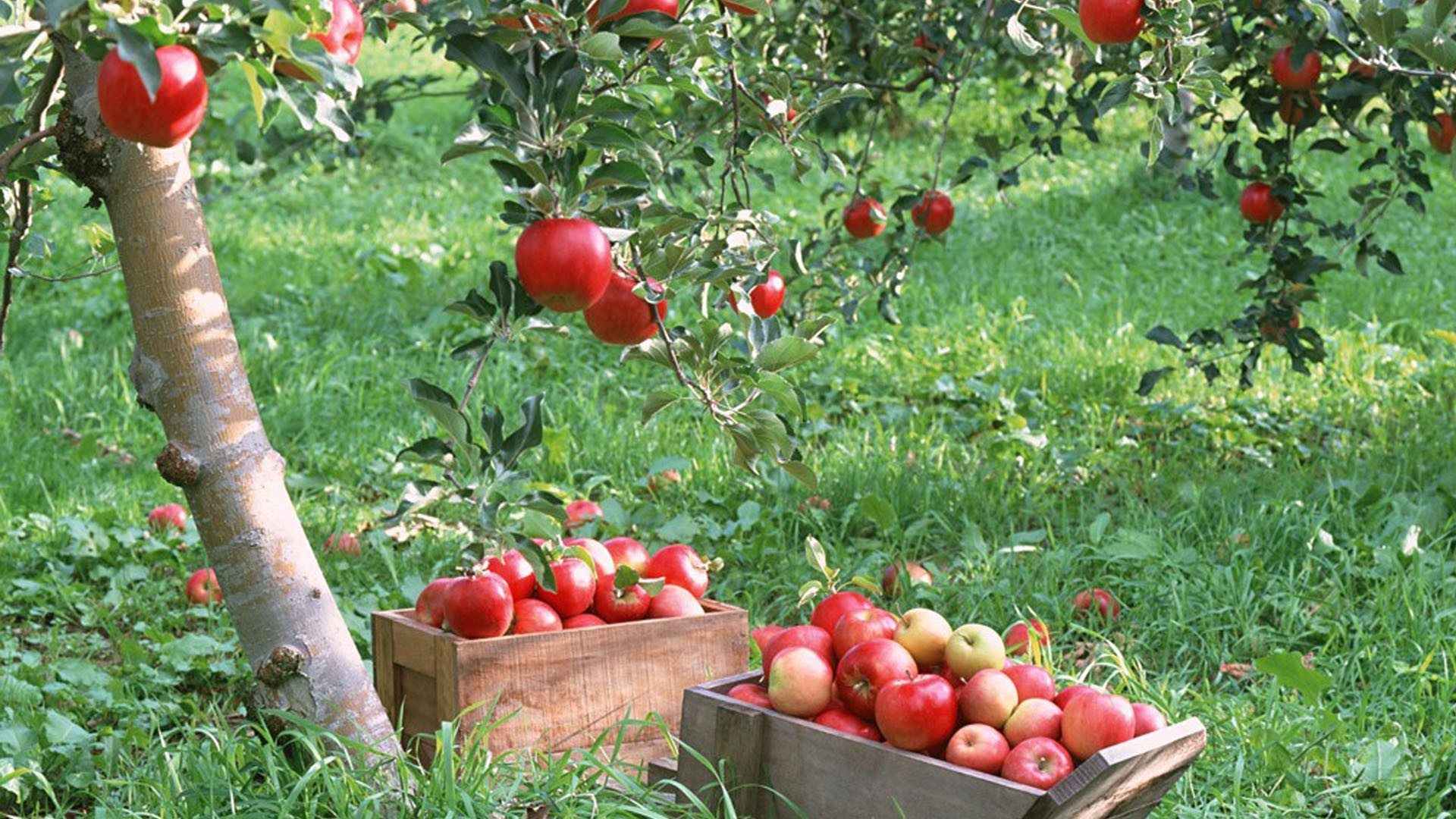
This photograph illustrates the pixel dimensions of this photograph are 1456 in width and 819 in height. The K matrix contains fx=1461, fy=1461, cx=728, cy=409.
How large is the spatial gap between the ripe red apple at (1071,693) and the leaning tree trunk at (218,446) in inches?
36.4

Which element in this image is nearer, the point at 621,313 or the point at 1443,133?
the point at 621,313

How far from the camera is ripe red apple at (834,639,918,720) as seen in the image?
1.97m

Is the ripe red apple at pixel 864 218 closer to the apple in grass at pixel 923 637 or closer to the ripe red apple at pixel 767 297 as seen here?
the ripe red apple at pixel 767 297

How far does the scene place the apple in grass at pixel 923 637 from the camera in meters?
2.07

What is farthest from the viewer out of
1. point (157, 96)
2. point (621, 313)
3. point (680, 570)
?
point (680, 570)

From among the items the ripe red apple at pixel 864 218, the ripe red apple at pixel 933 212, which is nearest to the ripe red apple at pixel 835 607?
the ripe red apple at pixel 864 218

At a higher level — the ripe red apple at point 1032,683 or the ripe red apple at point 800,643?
the ripe red apple at point 1032,683

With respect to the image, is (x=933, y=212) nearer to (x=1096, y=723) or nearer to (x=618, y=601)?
(x=618, y=601)

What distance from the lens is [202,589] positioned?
329cm

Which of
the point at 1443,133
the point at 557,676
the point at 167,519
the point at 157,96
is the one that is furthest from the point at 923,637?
the point at 167,519

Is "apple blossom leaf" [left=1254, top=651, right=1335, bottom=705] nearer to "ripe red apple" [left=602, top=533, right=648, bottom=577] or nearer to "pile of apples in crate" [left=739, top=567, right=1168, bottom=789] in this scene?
"pile of apples in crate" [left=739, top=567, right=1168, bottom=789]

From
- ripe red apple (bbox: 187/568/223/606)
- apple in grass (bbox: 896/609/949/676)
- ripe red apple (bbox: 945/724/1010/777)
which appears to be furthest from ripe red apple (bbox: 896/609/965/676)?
ripe red apple (bbox: 187/568/223/606)

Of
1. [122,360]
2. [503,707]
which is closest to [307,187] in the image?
[122,360]

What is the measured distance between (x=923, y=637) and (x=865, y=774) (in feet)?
0.80
